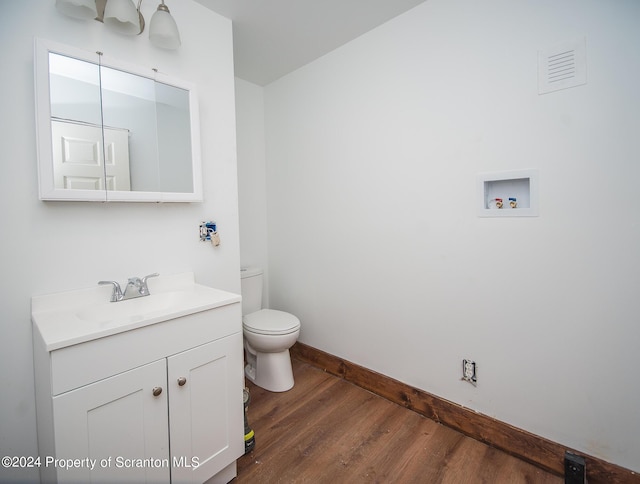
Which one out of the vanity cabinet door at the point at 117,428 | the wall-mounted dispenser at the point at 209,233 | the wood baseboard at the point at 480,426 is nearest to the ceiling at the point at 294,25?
the wall-mounted dispenser at the point at 209,233

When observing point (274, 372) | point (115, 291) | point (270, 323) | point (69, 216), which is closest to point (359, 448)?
point (274, 372)

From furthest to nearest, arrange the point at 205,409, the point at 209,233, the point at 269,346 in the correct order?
the point at 269,346 < the point at 209,233 < the point at 205,409

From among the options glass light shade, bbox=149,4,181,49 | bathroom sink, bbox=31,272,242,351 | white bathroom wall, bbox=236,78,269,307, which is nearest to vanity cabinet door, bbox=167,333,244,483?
bathroom sink, bbox=31,272,242,351

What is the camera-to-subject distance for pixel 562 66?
130 cm

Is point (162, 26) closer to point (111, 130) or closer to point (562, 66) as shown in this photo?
point (111, 130)

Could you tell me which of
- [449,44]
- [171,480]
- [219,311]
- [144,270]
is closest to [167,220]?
[144,270]

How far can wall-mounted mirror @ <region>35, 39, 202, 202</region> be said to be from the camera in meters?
1.21

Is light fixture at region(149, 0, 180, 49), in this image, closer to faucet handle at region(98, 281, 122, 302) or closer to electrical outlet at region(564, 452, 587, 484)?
faucet handle at region(98, 281, 122, 302)

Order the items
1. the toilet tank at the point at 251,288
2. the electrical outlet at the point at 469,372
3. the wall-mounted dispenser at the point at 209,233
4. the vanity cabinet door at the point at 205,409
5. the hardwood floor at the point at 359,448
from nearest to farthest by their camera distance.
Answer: the vanity cabinet door at the point at 205,409 → the hardwood floor at the point at 359,448 → the electrical outlet at the point at 469,372 → the wall-mounted dispenser at the point at 209,233 → the toilet tank at the point at 251,288

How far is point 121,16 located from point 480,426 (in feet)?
8.37

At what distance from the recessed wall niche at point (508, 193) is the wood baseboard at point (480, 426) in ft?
3.48

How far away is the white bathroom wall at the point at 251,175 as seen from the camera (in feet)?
8.21

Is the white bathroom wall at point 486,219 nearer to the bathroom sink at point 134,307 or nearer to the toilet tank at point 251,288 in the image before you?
the toilet tank at point 251,288

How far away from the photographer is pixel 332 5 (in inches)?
65.9
